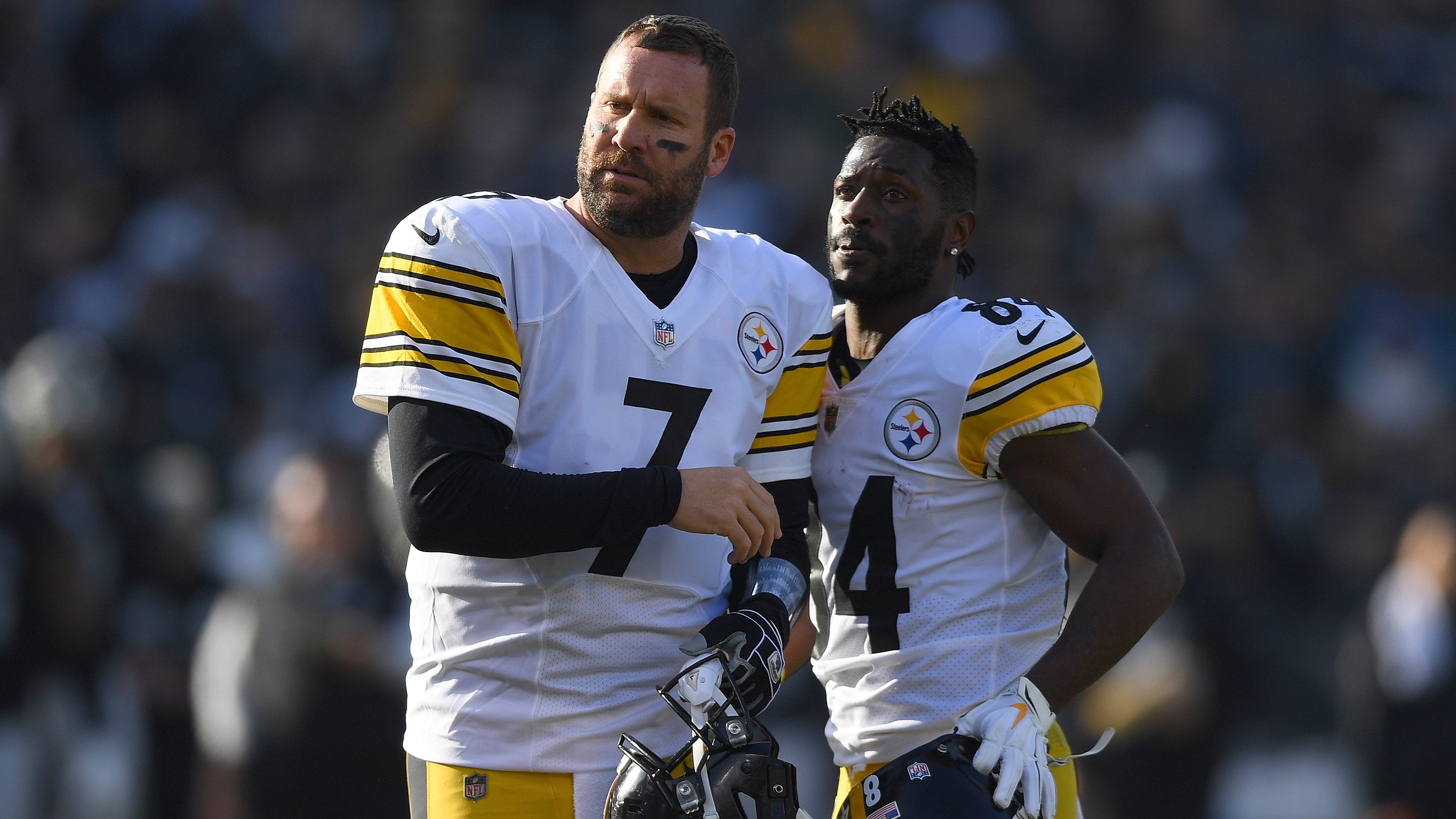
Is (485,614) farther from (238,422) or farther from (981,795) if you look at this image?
(238,422)

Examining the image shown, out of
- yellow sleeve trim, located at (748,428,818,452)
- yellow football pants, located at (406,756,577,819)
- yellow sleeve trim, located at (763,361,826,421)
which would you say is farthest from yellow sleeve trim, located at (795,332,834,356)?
yellow football pants, located at (406,756,577,819)

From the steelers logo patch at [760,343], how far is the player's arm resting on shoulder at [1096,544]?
53cm

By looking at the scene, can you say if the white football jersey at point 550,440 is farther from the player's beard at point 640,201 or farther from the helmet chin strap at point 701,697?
the helmet chin strap at point 701,697

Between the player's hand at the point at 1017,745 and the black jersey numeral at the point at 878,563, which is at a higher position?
the black jersey numeral at the point at 878,563

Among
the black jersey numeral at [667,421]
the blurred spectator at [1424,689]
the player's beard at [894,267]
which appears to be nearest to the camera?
the black jersey numeral at [667,421]

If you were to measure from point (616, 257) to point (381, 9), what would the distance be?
930cm

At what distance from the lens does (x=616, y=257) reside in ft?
10.2

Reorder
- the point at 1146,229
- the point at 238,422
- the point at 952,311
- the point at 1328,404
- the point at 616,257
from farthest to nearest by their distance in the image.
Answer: the point at 1146,229 < the point at 1328,404 < the point at 238,422 < the point at 952,311 < the point at 616,257

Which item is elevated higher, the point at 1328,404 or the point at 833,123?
the point at 833,123

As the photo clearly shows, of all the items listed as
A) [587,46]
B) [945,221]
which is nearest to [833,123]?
[587,46]

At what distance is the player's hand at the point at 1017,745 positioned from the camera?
110 inches

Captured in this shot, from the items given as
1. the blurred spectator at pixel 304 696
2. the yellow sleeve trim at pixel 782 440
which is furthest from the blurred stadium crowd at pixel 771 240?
the yellow sleeve trim at pixel 782 440

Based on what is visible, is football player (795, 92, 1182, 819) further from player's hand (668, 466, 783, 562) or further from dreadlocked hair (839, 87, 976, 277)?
player's hand (668, 466, 783, 562)

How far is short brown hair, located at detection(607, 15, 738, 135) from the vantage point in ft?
10.1
